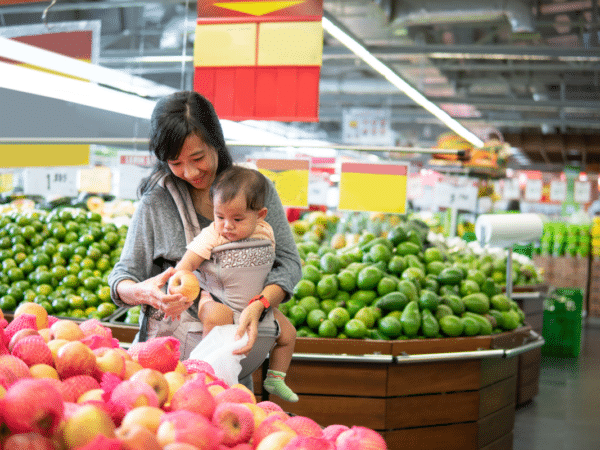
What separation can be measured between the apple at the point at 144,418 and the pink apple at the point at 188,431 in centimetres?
2

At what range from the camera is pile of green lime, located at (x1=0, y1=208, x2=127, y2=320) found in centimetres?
401

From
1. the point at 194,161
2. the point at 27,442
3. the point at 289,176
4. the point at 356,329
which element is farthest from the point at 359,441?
the point at 289,176

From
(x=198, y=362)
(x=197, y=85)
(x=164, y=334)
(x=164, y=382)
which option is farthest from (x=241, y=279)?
(x=197, y=85)

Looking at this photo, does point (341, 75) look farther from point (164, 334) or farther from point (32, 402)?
point (32, 402)

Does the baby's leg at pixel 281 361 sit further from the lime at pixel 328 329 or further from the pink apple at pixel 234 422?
the lime at pixel 328 329

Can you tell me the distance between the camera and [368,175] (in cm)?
519

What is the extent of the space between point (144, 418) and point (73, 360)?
0.28m

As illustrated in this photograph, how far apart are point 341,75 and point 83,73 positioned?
874cm

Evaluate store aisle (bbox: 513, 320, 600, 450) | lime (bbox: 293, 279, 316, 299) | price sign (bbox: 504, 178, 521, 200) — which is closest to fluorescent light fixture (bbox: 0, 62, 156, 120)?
lime (bbox: 293, 279, 316, 299)

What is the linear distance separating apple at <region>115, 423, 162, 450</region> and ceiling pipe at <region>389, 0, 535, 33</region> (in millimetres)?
6549

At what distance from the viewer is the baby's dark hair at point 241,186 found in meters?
1.90

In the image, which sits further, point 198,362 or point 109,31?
point 109,31

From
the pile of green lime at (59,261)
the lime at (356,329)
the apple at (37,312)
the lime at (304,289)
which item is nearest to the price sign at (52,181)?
the pile of green lime at (59,261)

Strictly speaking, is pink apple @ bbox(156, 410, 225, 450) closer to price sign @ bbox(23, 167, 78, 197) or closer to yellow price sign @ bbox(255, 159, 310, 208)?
yellow price sign @ bbox(255, 159, 310, 208)
